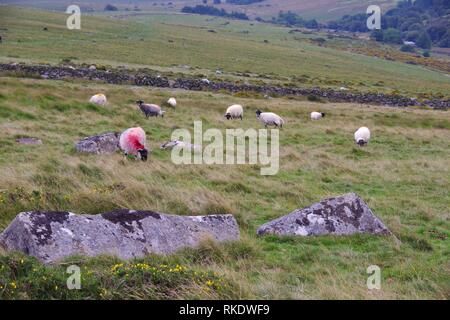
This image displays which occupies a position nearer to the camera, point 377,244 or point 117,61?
point 377,244

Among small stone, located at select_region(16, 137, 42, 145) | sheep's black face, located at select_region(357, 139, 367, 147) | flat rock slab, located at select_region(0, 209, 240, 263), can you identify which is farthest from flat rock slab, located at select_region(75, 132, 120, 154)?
sheep's black face, located at select_region(357, 139, 367, 147)

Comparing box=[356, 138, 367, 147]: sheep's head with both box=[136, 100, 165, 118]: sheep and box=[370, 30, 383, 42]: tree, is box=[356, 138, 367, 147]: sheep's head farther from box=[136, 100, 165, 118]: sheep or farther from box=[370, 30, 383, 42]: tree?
box=[370, 30, 383, 42]: tree

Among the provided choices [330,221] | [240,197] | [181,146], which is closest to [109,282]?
[330,221]

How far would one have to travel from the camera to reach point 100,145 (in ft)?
52.9

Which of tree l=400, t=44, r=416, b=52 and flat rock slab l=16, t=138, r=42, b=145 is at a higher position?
tree l=400, t=44, r=416, b=52

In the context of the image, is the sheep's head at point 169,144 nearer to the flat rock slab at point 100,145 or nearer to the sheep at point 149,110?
the flat rock slab at point 100,145

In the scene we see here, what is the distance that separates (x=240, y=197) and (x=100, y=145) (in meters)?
5.81

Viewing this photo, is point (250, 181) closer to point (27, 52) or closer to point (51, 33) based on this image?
point (27, 52)

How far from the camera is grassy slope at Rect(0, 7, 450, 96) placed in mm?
67562

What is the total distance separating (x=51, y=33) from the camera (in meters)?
85.2

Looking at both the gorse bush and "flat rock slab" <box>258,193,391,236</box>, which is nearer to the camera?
the gorse bush

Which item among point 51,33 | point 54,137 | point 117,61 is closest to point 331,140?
point 54,137

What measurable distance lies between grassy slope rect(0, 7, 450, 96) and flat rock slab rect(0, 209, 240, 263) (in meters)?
47.3

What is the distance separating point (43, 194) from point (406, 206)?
834cm
